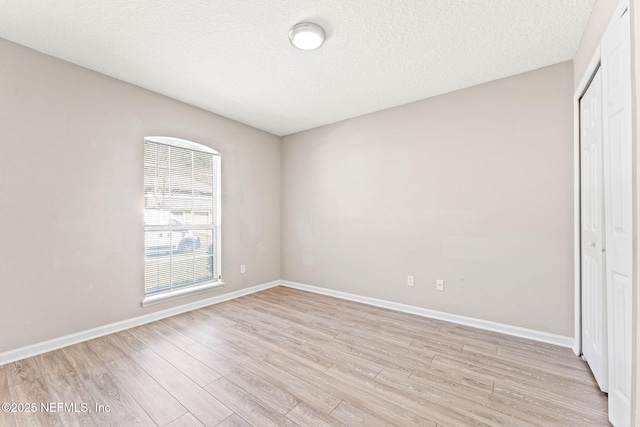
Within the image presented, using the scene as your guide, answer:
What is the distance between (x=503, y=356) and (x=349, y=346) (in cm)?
131

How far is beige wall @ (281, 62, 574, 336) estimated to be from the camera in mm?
2490

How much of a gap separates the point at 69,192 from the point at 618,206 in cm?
410

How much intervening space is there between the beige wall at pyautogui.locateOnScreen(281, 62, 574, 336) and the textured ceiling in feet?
1.22

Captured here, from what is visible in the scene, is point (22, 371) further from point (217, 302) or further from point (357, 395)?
point (357, 395)

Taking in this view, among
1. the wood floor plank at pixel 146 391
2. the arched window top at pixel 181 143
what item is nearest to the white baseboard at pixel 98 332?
the wood floor plank at pixel 146 391

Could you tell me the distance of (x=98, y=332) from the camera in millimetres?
2602

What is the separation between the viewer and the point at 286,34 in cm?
211

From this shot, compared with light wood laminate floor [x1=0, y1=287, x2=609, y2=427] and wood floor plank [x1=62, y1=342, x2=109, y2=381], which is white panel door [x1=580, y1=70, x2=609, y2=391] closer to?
light wood laminate floor [x1=0, y1=287, x2=609, y2=427]

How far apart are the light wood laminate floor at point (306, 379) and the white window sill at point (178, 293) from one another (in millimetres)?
317

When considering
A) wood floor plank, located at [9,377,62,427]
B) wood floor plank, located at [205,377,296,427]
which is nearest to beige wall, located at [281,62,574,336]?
wood floor plank, located at [205,377,296,427]

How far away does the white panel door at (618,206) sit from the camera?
1271 mm

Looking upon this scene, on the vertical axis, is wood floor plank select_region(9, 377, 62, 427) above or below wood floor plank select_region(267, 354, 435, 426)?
above

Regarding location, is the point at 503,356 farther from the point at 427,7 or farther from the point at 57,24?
the point at 57,24

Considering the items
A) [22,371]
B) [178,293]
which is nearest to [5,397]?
[22,371]
